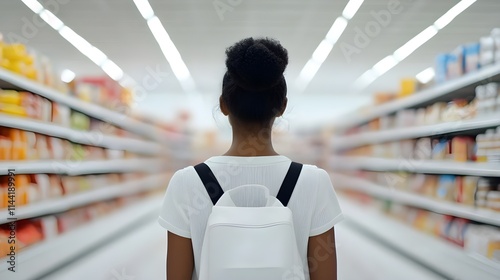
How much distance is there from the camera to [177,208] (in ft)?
3.65

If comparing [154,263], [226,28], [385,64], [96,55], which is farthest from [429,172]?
[96,55]

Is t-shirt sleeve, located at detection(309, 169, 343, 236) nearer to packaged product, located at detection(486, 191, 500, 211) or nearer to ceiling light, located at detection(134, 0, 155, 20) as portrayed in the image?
packaged product, located at detection(486, 191, 500, 211)

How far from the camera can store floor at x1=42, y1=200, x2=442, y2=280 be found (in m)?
4.18

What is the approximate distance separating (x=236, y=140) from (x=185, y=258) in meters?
0.28

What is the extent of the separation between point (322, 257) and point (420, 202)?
4.02 meters

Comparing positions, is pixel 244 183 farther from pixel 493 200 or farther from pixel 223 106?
pixel 493 200

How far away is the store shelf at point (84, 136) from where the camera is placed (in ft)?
11.6

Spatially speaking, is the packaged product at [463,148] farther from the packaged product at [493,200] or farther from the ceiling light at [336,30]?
the ceiling light at [336,30]

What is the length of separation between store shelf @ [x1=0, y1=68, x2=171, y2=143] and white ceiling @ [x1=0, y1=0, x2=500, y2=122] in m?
0.69

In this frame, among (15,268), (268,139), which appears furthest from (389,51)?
(268,139)

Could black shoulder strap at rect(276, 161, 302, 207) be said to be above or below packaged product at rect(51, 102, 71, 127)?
below

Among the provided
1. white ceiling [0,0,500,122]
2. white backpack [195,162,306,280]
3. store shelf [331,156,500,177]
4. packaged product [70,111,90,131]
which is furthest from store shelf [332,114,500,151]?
packaged product [70,111,90,131]

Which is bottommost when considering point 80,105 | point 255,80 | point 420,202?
point 420,202

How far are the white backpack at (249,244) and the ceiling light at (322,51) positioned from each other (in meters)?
7.31
